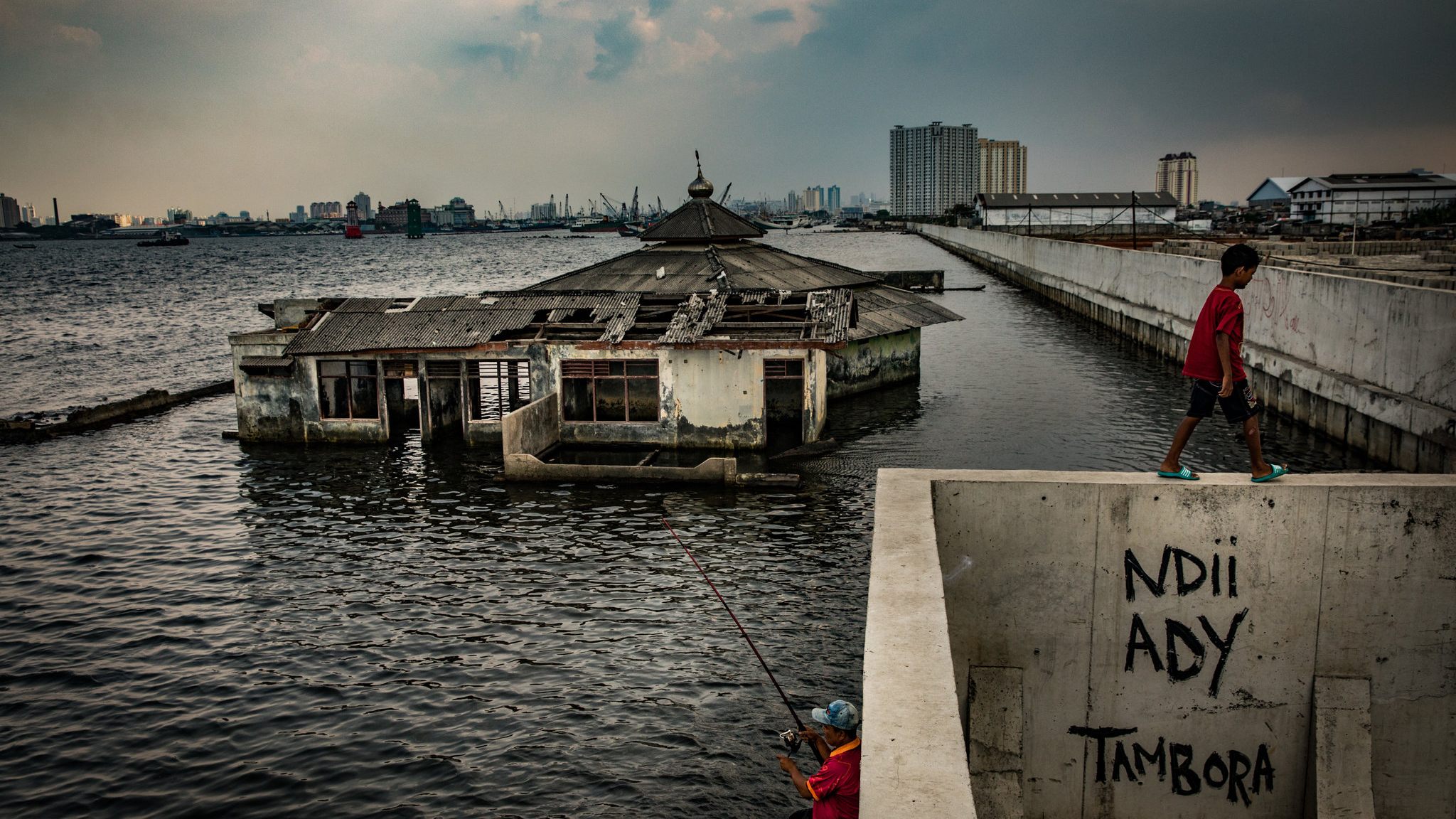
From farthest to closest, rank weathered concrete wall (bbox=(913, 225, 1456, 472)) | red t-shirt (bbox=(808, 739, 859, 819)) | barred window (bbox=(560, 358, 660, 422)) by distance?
barred window (bbox=(560, 358, 660, 422)) → weathered concrete wall (bbox=(913, 225, 1456, 472)) → red t-shirt (bbox=(808, 739, 859, 819))

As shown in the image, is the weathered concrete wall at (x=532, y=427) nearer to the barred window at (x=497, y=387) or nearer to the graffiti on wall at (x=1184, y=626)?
the barred window at (x=497, y=387)

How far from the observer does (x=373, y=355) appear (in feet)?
99.5

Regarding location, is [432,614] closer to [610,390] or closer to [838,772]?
[838,772]

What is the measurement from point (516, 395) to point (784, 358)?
837 centimetres

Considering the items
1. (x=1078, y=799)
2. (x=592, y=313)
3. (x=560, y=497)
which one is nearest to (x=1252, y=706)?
(x=1078, y=799)

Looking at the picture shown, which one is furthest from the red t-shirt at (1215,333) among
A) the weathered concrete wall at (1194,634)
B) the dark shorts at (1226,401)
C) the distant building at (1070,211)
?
the distant building at (1070,211)

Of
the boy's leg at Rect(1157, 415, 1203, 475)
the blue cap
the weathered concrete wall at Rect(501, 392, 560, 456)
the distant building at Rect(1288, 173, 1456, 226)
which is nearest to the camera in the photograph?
the blue cap

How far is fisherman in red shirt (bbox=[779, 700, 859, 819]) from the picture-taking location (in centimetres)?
803

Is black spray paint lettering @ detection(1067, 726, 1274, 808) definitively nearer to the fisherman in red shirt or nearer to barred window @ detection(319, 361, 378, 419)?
the fisherman in red shirt

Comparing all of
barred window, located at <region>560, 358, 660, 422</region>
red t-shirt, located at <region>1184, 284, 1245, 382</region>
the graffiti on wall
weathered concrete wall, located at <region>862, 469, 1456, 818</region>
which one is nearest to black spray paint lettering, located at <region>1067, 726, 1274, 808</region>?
weathered concrete wall, located at <region>862, 469, 1456, 818</region>

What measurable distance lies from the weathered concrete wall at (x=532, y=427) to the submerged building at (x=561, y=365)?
9 centimetres

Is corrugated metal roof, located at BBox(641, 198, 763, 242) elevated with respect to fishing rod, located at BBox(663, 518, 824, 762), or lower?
elevated

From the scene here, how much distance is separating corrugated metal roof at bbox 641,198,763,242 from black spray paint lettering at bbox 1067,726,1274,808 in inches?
1249

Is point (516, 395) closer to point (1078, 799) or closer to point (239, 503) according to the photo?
point (239, 503)
